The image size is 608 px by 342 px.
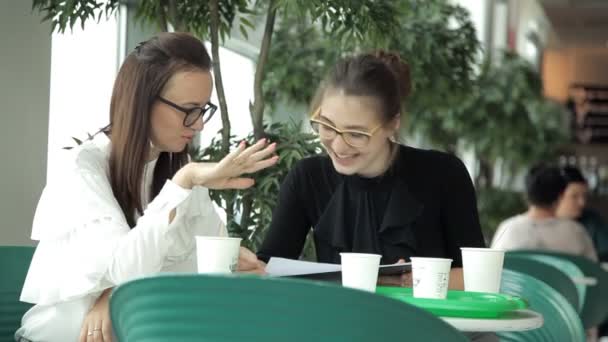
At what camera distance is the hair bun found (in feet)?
9.45

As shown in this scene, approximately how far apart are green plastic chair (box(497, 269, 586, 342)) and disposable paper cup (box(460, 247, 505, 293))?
0.59 m

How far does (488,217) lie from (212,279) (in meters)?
7.84

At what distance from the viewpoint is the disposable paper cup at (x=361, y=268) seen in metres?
1.89

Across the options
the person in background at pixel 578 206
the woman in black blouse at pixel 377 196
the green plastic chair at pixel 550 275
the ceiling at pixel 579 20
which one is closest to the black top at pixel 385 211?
the woman in black blouse at pixel 377 196

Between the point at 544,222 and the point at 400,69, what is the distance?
2.84 meters

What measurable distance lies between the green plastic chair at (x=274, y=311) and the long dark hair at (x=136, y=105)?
0.93m

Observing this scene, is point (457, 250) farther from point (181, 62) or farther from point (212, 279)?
point (212, 279)

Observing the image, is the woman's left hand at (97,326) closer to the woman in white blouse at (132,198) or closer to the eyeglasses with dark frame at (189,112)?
the woman in white blouse at (132,198)

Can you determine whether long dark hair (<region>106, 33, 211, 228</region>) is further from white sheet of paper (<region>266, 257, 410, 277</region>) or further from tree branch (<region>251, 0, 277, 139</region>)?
tree branch (<region>251, 0, 277, 139</region>)

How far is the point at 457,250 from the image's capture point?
2.72 meters

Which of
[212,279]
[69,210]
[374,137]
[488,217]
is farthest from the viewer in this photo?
[488,217]

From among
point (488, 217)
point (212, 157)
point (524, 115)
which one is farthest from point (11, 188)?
point (488, 217)

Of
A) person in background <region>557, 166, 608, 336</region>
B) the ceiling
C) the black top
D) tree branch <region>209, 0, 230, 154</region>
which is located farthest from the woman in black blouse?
the ceiling

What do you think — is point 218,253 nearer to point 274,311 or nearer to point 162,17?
point 274,311
